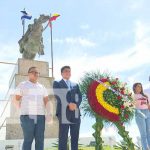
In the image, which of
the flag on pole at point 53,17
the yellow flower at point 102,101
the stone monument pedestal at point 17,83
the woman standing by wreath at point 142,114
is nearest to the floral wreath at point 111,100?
the yellow flower at point 102,101

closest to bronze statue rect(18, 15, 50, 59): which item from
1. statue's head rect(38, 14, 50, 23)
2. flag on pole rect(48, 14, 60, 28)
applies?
statue's head rect(38, 14, 50, 23)

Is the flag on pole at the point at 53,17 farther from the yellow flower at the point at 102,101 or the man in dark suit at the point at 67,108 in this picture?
the man in dark suit at the point at 67,108

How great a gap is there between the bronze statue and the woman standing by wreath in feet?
37.2

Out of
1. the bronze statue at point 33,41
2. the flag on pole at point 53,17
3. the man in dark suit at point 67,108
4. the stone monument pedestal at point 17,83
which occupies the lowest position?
the man in dark suit at point 67,108

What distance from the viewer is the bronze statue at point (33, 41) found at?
18.0m

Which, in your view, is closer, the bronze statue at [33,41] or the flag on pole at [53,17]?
the bronze statue at [33,41]

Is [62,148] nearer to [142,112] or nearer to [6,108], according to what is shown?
[142,112]

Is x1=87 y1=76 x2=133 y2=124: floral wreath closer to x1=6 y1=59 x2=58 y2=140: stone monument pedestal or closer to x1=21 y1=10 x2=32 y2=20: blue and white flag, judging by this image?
x1=6 y1=59 x2=58 y2=140: stone monument pedestal

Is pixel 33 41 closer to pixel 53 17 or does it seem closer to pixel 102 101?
pixel 53 17

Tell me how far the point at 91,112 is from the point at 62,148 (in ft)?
4.88

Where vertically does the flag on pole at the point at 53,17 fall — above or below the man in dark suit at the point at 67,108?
above

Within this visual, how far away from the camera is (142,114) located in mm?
6867

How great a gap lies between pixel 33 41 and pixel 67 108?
494 inches

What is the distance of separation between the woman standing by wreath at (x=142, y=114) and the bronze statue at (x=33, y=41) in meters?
11.3
